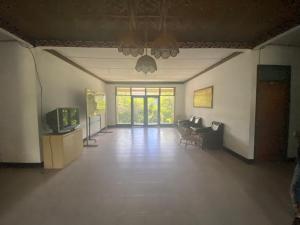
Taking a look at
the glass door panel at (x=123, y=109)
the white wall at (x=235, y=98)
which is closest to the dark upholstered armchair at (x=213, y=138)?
the white wall at (x=235, y=98)

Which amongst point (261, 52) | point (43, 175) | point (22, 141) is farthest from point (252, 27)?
point (22, 141)

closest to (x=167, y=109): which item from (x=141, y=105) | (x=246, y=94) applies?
(x=141, y=105)

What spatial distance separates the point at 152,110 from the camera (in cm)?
1051

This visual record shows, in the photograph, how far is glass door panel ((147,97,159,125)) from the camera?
34.3 ft

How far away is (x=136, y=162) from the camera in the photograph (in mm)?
4121

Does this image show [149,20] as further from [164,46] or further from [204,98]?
[204,98]

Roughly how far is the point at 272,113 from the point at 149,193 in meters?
3.60

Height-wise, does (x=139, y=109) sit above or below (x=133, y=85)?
below

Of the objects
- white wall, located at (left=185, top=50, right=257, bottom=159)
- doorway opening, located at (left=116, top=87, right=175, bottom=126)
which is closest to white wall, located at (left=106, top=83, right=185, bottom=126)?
doorway opening, located at (left=116, top=87, right=175, bottom=126)

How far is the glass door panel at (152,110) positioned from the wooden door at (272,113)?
6.84 meters

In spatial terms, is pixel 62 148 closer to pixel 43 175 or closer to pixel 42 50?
pixel 43 175

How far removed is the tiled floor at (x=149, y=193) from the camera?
2.17m

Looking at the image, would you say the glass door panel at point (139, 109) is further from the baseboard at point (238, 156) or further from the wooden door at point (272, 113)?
the wooden door at point (272, 113)

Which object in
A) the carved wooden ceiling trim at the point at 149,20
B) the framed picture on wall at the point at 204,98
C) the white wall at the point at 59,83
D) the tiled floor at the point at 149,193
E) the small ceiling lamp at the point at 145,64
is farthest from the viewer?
the framed picture on wall at the point at 204,98
